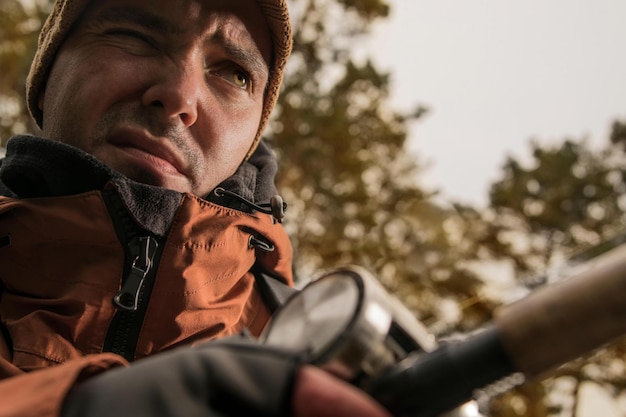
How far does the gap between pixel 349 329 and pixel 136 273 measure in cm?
89

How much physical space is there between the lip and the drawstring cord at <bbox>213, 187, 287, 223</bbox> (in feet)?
0.76

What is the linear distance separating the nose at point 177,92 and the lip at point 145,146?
4.2 inches

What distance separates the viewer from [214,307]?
1723 mm

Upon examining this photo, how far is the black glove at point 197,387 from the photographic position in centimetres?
76

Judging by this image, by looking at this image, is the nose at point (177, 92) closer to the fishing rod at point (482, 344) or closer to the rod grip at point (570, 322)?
the fishing rod at point (482, 344)

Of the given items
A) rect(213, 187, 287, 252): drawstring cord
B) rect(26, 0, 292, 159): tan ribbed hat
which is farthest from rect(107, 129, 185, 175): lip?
rect(26, 0, 292, 159): tan ribbed hat

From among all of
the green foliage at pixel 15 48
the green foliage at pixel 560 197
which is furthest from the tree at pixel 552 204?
the green foliage at pixel 15 48

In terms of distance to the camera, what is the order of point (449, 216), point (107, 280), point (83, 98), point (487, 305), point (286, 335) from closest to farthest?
1. point (286, 335)
2. point (107, 280)
3. point (83, 98)
4. point (487, 305)
5. point (449, 216)

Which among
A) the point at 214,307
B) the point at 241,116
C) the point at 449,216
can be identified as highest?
the point at 241,116

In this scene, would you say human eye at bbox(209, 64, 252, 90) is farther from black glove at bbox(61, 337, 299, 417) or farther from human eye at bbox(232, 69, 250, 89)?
black glove at bbox(61, 337, 299, 417)

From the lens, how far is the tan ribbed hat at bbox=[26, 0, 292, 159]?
210 centimetres

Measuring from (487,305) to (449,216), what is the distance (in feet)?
14.6

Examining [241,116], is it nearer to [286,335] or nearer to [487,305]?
[286,335]

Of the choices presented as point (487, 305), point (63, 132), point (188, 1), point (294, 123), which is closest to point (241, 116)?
point (188, 1)
